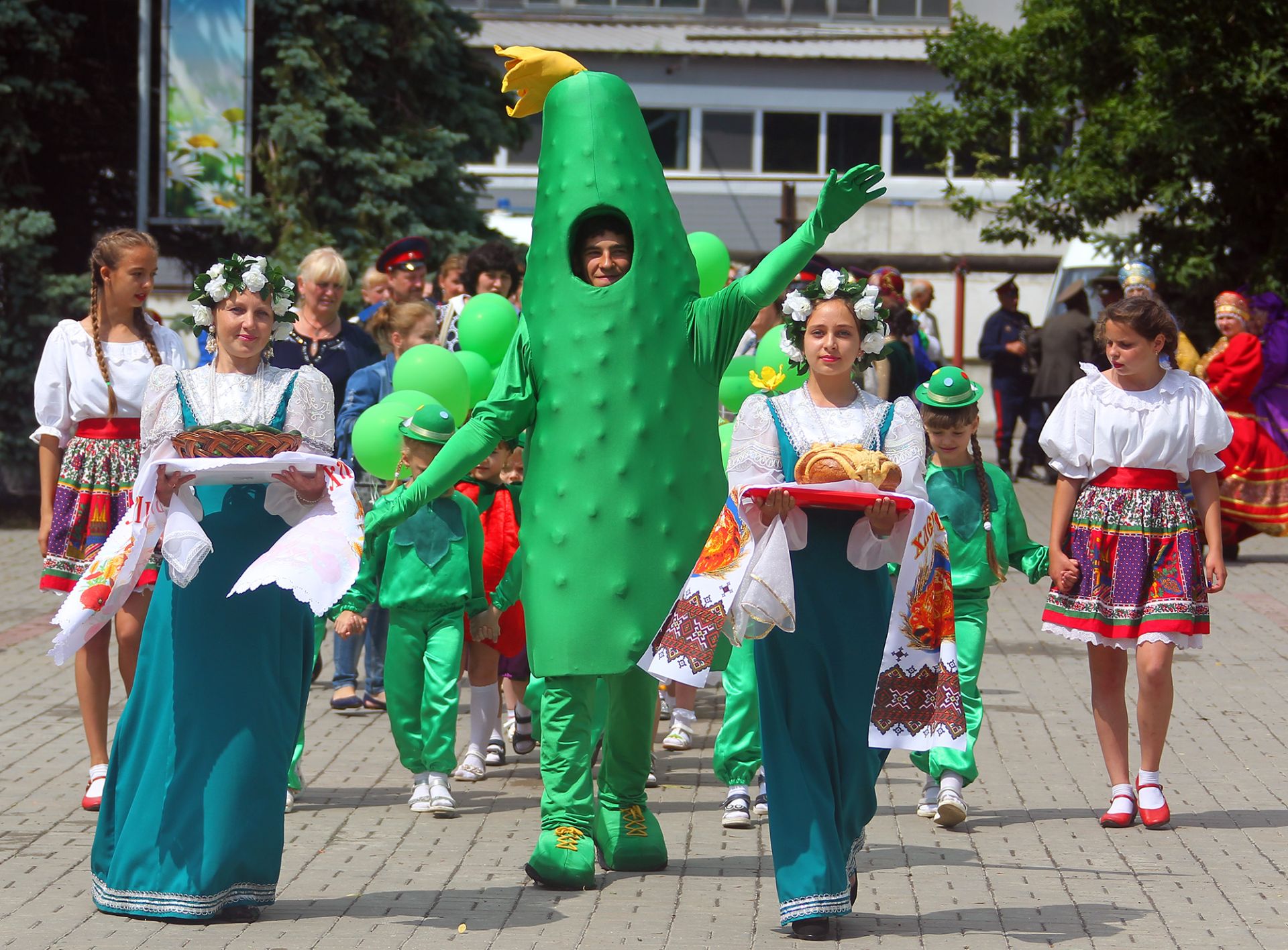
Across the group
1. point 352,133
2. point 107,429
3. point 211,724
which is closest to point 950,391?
point 211,724

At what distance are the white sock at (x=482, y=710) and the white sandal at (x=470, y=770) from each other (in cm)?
12

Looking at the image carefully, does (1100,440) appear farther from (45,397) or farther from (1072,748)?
(45,397)

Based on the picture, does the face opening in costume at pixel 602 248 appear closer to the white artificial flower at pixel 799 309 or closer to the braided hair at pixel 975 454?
the white artificial flower at pixel 799 309

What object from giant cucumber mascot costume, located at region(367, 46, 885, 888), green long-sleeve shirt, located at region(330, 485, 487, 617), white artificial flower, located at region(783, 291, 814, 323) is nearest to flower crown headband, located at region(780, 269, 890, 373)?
white artificial flower, located at region(783, 291, 814, 323)

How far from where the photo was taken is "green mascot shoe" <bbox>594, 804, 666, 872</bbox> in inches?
234

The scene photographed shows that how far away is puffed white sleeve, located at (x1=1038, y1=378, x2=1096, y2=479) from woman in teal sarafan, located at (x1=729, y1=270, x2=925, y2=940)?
1.59 meters

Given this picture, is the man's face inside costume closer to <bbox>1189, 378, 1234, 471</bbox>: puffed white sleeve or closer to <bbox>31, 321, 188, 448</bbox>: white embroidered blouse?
<bbox>31, 321, 188, 448</bbox>: white embroidered blouse

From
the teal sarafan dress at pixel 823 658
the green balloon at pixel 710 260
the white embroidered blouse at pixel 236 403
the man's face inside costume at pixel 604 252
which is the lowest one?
the teal sarafan dress at pixel 823 658

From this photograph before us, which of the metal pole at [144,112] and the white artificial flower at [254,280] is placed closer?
the white artificial flower at [254,280]

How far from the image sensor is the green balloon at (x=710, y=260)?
8.11 meters

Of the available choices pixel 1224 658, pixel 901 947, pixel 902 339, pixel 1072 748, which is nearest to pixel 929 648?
pixel 901 947

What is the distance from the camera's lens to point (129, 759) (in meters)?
5.29

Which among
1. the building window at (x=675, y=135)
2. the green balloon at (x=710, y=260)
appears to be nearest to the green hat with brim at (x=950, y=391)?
the green balloon at (x=710, y=260)

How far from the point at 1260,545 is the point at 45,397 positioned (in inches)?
471
